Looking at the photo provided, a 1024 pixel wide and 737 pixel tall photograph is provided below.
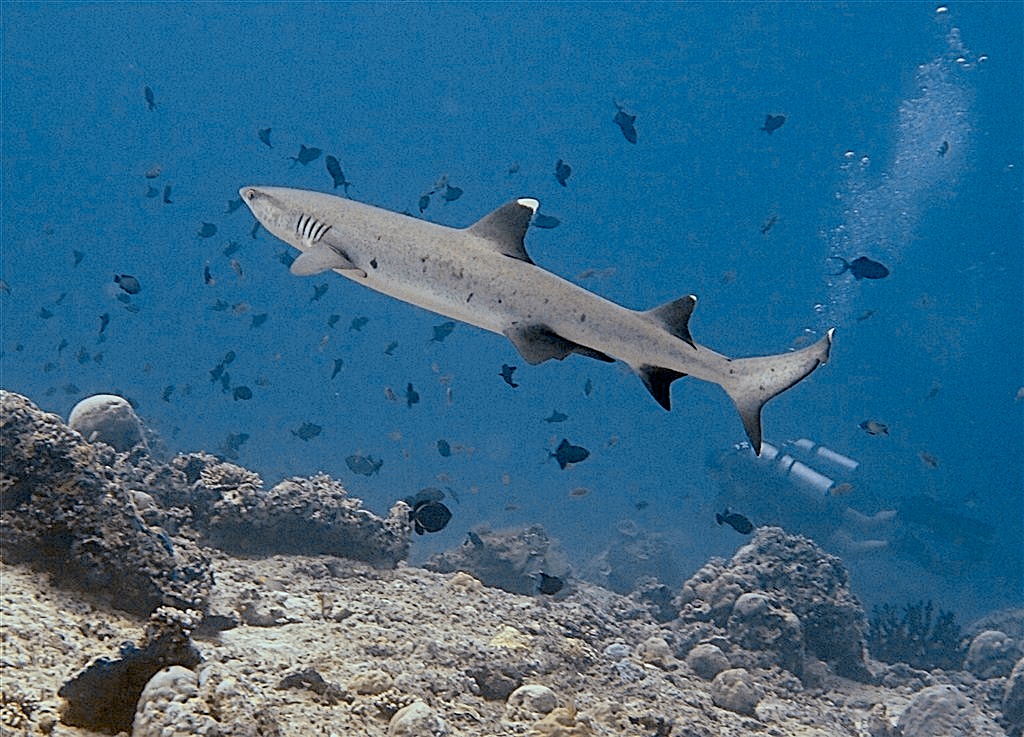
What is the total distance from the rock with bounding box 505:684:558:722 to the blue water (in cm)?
5822

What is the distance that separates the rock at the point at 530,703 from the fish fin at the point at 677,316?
3110mm

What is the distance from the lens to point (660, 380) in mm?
4488

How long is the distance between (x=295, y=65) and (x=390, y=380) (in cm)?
4727

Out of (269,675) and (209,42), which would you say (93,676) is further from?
(209,42)

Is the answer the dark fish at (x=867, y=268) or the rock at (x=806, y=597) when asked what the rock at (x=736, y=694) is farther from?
the dark fish at (x=867, y=268)

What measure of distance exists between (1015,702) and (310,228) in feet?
44.0

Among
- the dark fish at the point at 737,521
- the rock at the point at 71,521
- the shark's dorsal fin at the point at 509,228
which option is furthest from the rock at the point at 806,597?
the rock at the point at 71,521

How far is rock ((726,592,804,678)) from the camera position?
11.0 meters

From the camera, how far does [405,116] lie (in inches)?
3994

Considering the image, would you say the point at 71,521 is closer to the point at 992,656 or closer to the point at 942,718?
the point at 942,718

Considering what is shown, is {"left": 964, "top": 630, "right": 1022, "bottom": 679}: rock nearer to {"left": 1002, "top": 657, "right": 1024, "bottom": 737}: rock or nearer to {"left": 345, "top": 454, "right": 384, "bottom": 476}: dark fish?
{"left": 1002, "top": 657, "right": 1024, "bottom": 737}: rock

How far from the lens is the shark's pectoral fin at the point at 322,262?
4590 mm

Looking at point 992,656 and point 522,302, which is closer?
point 522,302

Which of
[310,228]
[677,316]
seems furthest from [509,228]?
[310,228]
